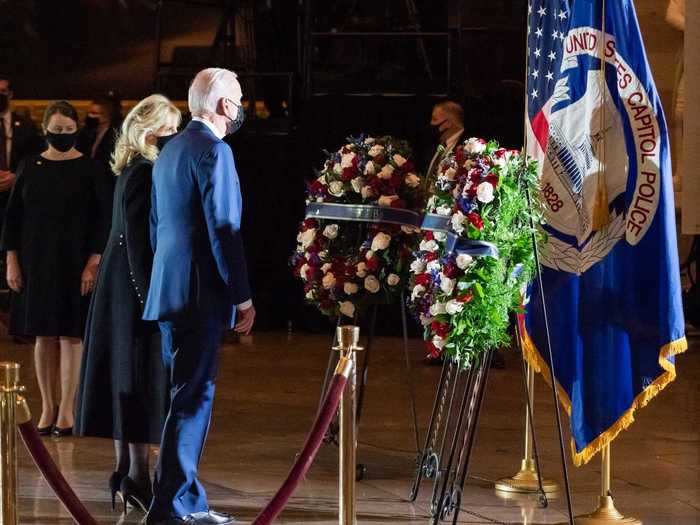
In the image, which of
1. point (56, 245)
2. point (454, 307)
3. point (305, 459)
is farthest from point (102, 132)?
point (305, 459)

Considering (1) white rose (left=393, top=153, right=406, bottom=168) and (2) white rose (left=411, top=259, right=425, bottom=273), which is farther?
(1) white rose (left=393, top=153, right=406, bottom=168)

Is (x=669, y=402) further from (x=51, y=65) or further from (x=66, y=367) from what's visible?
(x=51, y=65)

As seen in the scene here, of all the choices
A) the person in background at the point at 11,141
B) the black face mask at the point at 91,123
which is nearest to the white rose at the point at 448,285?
the person in background at the point at 11,141

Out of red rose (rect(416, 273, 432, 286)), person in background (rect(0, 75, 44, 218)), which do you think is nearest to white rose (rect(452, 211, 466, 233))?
red rose (rect(416, 273, 432, 286))

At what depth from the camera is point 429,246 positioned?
617 centimetres

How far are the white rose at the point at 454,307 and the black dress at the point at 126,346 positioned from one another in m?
1.31

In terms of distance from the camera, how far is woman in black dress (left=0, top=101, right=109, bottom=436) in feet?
25.7

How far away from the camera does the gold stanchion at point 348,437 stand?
16.5 ft

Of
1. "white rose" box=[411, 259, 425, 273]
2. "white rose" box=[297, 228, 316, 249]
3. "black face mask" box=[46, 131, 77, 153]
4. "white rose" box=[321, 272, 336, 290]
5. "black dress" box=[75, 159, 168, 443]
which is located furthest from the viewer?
"black face mask" box=[46, 131, 77, 153]

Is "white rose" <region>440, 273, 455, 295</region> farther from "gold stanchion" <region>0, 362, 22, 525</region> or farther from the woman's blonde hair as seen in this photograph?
"gold stanchion" <region>0, 362, 22, 525</region>

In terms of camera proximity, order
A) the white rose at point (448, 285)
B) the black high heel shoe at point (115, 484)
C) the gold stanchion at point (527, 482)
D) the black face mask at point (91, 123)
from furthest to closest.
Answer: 1. the black face mask at point (91, 123)
2. the gold stanchion at point (527, 482)
3. the black high heel shoe at point (115, 484)
4. the white rose at point (448, 285)

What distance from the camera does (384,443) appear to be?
319 inches

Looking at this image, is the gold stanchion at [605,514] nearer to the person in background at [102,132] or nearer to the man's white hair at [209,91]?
the man's white hair at [209,91]

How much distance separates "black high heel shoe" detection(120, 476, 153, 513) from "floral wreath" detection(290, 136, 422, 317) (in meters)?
1.34
